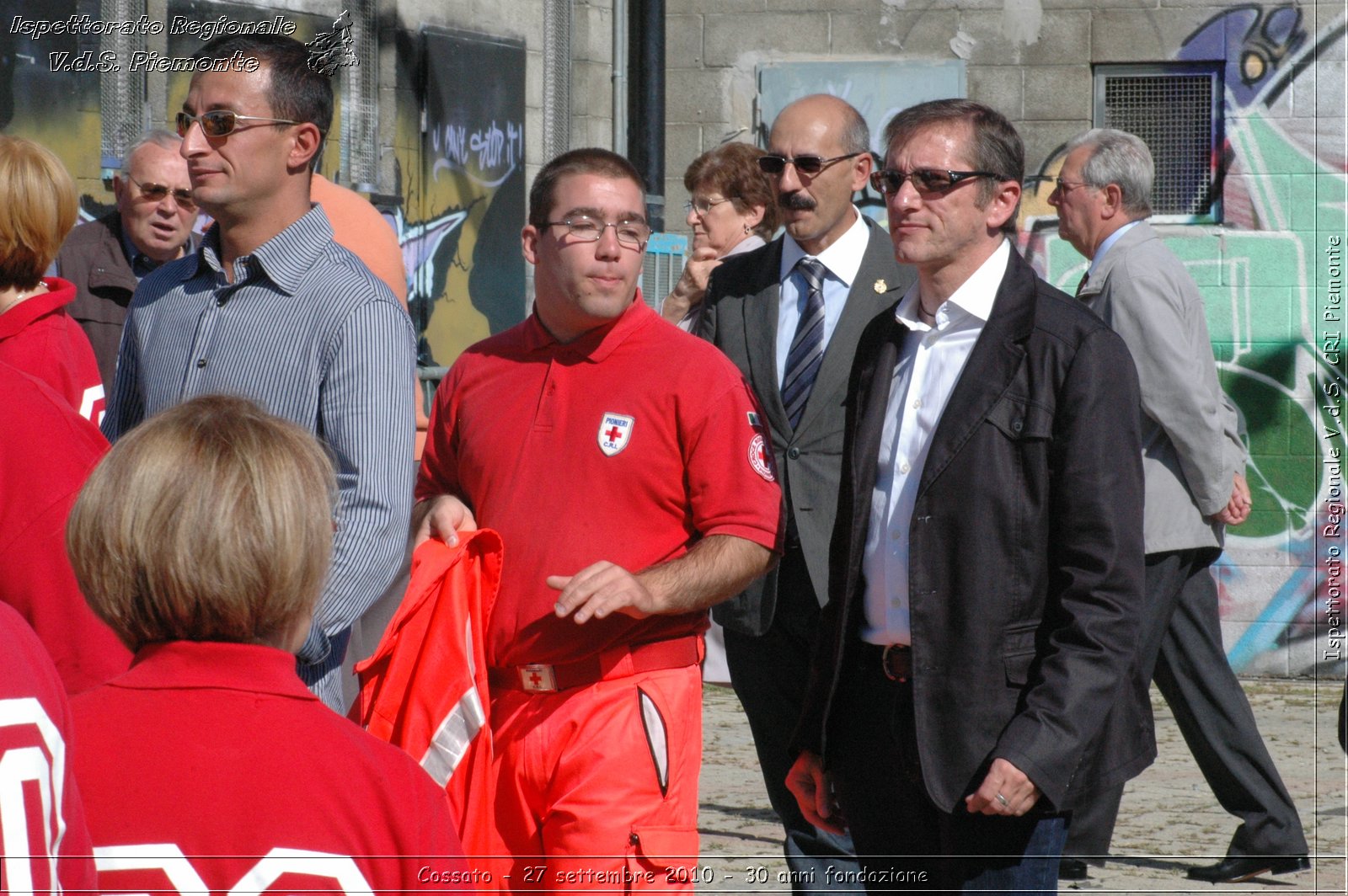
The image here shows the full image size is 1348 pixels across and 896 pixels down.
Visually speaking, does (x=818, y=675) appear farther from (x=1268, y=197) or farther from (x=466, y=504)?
(x=1268, y=197)

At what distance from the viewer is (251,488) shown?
1.67 metres

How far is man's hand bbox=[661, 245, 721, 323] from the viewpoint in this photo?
515 centimetres

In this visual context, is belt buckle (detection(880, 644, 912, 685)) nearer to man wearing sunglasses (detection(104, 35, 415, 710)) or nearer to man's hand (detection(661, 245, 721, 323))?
man wearing sunglasses (detection(104, 35, 415, 710))

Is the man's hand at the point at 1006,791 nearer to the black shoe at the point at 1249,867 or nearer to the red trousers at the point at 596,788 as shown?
the red trousers at the point at 596,788

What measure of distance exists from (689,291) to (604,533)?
2.14 m

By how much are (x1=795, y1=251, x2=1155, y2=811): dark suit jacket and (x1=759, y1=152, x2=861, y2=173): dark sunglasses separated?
4.87 ft

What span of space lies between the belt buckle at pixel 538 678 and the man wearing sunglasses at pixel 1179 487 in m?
2.48

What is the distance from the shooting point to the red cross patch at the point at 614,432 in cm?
324

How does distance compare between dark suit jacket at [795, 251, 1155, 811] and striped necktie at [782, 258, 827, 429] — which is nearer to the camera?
dark suit jacket at [795, 251, 1155, 811]

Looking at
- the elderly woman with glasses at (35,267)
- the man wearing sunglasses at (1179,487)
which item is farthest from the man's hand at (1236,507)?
the elderly woman with glasses at (35,267)

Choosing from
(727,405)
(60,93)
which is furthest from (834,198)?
(60,93)

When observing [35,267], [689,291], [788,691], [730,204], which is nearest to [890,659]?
[788,691]

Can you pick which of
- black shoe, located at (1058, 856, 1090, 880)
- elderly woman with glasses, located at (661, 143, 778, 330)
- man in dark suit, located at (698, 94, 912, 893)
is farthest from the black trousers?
elderly woman with glasses, located at (661, 143, 778, 330)

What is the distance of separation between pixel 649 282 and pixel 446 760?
6294mm
